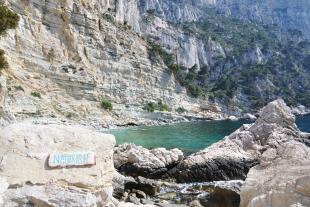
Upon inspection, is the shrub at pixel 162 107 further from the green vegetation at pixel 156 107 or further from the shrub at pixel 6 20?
the shrub at pixel 6 20

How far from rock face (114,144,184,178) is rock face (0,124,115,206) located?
12617 millimetres

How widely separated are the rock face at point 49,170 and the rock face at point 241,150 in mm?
12069

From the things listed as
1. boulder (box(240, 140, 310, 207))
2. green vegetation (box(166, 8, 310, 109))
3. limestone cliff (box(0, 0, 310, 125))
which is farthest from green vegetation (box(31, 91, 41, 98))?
boulder (box(240, 140, 310, 207))

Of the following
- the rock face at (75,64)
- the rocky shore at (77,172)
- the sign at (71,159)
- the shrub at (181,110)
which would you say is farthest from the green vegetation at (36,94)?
the sign at (71,159)

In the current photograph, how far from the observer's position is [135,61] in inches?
2948

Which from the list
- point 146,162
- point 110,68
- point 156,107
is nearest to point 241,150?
point 146,162

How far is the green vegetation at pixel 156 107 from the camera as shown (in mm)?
70431

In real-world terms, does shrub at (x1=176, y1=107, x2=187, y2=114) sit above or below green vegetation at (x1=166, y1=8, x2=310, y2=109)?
below

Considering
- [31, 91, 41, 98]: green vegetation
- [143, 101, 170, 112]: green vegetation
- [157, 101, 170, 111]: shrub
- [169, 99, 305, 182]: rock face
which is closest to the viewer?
[169, 99, 305, 182]: rock face

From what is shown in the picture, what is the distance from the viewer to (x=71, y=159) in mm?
7613

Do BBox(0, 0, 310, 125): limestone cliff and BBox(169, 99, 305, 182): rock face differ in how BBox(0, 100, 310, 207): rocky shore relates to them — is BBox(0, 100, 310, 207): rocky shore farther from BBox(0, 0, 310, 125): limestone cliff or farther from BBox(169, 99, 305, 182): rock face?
BBox(0, 0, 310, 125): limestone cliff

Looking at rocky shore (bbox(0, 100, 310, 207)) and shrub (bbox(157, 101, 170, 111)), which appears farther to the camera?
shrub (bbox(157, 101, 170, 111))

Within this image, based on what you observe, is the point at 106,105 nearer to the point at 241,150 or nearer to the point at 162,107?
the point at 162,107

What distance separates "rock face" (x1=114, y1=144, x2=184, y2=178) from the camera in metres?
20.9
